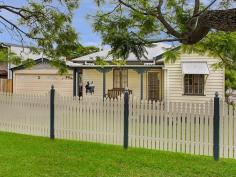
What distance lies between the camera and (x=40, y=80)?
87.9ft

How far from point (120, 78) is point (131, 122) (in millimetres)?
13499

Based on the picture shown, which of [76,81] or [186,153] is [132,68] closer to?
[76,81]

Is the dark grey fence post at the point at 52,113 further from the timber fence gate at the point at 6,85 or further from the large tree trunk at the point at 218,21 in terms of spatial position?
the timber fence gate at the point at 6,85

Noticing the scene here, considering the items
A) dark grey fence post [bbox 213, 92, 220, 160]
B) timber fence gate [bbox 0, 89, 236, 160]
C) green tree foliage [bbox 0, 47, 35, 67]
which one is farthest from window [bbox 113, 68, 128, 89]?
dark grey fence post [bbox 213, 92, 220, 160]

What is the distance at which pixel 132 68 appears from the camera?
73.1ft

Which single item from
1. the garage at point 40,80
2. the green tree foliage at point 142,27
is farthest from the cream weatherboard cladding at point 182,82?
the green tree foliage at point 142,27

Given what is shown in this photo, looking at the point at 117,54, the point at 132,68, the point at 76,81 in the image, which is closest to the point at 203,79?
the point at 132,68

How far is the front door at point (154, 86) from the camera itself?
23234mm

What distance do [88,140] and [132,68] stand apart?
36.9ft

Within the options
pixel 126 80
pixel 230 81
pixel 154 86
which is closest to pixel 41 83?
pixel 126 80

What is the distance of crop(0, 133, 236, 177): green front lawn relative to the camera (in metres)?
7.93

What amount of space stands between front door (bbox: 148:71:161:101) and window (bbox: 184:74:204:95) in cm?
204

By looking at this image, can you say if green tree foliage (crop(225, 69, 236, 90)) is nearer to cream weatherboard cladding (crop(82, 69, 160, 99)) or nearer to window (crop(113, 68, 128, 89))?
cream weatherboard cladding (crop(82, 69, 160, 99))

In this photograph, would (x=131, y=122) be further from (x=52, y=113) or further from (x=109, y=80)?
(x=109, y=80)
